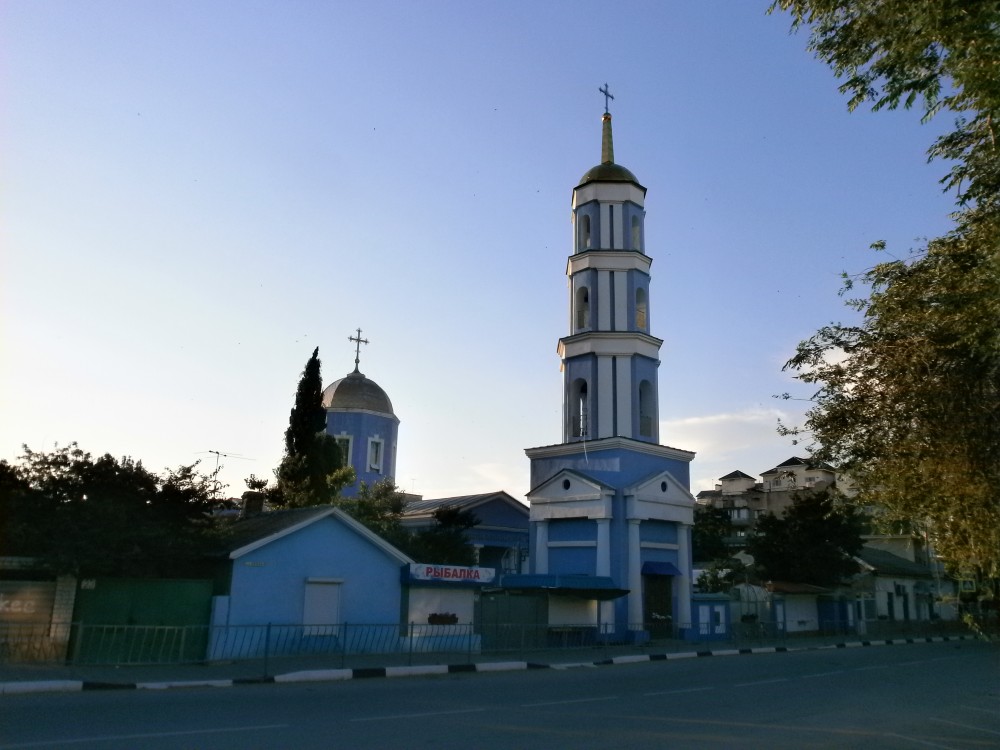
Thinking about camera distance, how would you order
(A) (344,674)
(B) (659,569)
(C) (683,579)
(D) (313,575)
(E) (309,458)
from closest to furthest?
1. (A) (344,674)
2. (D) (313,575)
3. (B) (659,569)
4. (C) (683,579)
5. (E) (309,458)

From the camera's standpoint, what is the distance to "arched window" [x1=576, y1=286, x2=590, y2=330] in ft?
108

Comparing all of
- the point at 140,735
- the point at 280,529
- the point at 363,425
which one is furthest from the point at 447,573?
the point at 363,425

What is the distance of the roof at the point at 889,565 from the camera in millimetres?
45775

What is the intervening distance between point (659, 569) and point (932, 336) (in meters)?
20.7

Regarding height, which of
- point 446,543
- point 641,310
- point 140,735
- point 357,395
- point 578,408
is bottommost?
point 140,735

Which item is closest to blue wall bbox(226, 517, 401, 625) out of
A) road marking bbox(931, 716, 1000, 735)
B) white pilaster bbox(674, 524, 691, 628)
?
white pilaster bbox(674, 524, 691, 628)

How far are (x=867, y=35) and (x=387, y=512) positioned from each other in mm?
31549

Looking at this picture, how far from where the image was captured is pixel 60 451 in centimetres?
1880

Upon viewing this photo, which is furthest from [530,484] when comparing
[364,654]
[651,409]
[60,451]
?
[60,451]

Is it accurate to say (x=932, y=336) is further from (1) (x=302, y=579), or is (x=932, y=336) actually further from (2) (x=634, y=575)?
(2) (x=634, y=575)

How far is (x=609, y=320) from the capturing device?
31766mm

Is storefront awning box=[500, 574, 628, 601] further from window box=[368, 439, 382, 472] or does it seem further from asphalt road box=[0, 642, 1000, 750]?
window box=[368, 439, 382, 472]

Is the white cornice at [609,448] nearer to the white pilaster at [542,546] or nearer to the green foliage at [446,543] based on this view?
the white pilaster at [542,546]

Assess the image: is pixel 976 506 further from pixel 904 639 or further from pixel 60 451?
pixel 904 639
